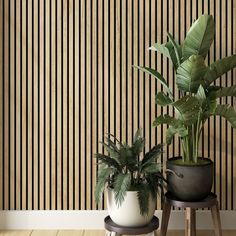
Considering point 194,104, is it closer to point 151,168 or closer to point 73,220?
point 151,168

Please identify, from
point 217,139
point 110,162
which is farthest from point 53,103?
point 217,139

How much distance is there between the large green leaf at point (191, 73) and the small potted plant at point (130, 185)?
49cm

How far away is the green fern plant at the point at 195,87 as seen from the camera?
3.67m

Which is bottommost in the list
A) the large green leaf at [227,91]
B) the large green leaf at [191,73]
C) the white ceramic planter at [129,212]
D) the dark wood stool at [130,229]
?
the dark wood stool at [130,229]

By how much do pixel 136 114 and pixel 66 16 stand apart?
94 centimetres

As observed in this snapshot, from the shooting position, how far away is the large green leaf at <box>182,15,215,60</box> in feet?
12.5

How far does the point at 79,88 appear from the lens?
439 cm

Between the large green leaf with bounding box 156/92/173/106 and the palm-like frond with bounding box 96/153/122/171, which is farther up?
the large green leaf with bounding box 156/92/173/106

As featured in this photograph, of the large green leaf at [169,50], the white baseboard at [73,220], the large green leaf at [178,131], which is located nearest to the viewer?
the large green leaf at [178,131]

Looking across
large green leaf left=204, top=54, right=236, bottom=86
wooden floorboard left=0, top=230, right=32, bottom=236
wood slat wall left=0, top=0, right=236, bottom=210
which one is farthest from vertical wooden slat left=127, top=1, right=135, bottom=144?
wooden floorboard left=0, top=230, right=32, bottom=236

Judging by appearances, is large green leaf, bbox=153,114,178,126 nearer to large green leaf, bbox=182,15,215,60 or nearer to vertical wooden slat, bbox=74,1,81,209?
large green leaf, bbox=182,15,215,60

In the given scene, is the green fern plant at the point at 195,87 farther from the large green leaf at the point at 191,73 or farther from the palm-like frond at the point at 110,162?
the palm-like frond at the point at 110,162

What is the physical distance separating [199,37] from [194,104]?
0.50 m

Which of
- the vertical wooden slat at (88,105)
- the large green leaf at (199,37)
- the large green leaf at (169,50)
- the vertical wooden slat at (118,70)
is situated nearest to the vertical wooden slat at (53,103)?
the vertical wooden slat at (88,105)
